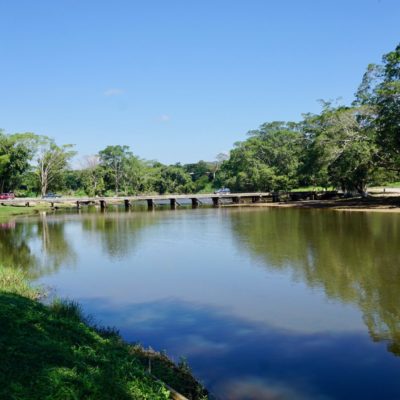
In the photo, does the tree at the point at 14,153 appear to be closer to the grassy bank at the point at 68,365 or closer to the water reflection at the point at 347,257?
the water reflection at the point at 347,257

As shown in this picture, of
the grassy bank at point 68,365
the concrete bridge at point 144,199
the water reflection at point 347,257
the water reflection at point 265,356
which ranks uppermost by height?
the concrete bridge at point 144,199

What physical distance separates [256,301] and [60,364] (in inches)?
355

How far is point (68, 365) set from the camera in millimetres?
6152

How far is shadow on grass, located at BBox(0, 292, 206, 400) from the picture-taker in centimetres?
537

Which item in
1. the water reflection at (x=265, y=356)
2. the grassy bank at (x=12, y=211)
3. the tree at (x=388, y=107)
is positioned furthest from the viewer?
the grassy bank at (x=12, y=211)

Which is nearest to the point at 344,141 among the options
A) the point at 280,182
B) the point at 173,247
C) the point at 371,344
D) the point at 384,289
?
the point at 280,182

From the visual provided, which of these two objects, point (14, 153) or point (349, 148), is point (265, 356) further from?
point (14, 153)

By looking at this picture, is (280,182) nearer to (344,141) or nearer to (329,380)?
(344,141)

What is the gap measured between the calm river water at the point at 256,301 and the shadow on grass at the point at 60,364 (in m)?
2.12

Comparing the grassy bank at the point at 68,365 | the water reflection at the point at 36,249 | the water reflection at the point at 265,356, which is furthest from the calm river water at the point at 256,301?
the grassy bank at the point at 68,365

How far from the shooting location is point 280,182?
7775 cm

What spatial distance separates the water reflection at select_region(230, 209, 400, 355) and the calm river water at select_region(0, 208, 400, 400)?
0.06 m

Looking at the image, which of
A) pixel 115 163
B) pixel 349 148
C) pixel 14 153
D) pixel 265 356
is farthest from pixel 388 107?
pixel 115 163

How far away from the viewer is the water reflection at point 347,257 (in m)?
12.8
